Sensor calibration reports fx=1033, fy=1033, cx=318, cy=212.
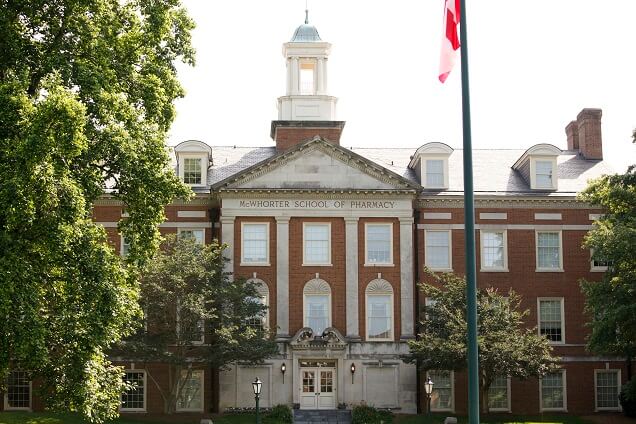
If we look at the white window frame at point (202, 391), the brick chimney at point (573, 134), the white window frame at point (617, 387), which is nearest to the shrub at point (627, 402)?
the white window frame at point (617, 387)

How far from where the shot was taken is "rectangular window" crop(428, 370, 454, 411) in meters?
44.8

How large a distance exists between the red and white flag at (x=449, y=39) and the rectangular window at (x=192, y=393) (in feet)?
95.1

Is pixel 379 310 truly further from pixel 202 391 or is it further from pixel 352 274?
pixel 202 391

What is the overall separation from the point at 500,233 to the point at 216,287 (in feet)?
44.6

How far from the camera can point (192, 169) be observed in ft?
152

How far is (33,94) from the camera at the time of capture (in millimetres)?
24500

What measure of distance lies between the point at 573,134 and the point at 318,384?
1956 cm

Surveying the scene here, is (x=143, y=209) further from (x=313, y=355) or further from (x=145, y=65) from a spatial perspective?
(x=313, y=355)

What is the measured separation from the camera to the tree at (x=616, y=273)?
37.2 meters

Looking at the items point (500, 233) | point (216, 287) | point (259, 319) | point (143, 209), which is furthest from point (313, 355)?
point (143, 209)

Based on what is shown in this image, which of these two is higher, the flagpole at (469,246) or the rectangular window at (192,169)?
the rectangular window at (192,169)

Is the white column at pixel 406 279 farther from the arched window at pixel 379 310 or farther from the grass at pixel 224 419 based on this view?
the grass at pixel 224 419

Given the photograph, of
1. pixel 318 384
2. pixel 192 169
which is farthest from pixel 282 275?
pixel 192 169

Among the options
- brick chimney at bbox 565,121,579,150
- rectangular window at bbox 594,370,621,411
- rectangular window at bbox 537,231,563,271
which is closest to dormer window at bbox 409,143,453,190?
rectangular window at bbox 537,231,563,271
